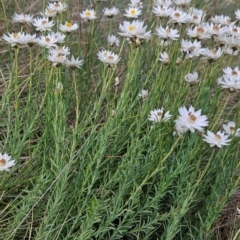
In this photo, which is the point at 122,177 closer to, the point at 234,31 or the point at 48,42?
the point at 48,42

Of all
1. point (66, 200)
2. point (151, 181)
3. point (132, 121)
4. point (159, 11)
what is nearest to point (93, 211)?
point (66, 200)

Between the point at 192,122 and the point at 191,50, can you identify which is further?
the point at 191,50

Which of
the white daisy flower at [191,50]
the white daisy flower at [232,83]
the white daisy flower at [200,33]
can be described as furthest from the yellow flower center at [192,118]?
the white daisy flower at [200,33]

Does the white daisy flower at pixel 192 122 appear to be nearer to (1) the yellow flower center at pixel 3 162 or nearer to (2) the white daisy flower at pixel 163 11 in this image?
(1) the yellow flower center at pixel 3 162

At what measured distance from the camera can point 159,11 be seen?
213 centimetres

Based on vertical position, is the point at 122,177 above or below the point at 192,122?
below

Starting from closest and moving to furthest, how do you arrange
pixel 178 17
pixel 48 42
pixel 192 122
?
pixel 192 122 → pixel 48 42 → pixel 178 17

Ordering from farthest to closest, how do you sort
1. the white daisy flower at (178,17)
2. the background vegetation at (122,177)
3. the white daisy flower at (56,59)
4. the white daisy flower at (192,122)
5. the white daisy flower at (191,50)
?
the white daisy flower at (178,17)
the white daisy flower at (191,50)
the white daisy flower at (56,59)
the background vegetation at (122,177)
the white daisy flower at (192,122)

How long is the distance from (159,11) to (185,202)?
87 centimetres

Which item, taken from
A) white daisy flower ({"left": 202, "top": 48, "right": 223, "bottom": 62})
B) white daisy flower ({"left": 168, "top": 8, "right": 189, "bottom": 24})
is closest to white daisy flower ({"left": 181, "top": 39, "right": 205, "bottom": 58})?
white daisy flower ({"left": 202, "top": 48, "right": 223, "bottom": 62})

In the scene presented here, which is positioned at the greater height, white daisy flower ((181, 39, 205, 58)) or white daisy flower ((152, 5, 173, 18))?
white daisy flower ((152, 5, 173, 18))

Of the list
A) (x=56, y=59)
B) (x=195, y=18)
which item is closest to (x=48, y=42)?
(x=56, y=59)

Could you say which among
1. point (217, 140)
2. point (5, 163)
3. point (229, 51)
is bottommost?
point (5, 163)

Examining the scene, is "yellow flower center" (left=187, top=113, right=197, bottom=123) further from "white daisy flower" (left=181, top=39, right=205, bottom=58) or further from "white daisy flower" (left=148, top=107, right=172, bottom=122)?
"white daisy flower" (left=181, top=39, right=205, bottom=58)
